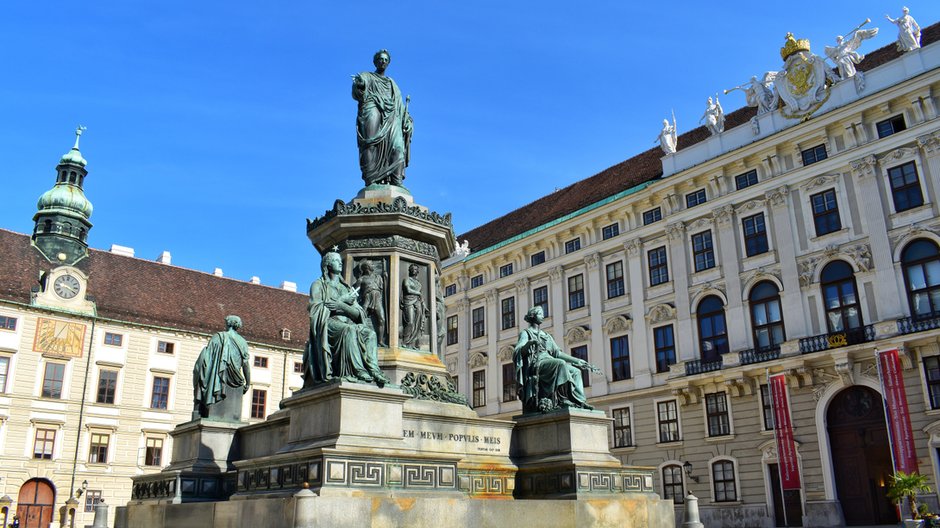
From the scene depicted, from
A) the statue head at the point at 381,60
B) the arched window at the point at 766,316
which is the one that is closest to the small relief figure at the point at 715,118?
the arched window at the point at 766,316

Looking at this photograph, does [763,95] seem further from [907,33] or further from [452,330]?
[452,330]

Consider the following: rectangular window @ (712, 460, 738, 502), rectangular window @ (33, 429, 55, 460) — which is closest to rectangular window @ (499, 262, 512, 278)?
rectangular window @ (712, 460, 738, 502)

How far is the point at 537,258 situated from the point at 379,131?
2924 centimetres

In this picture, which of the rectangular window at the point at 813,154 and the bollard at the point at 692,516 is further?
the rectangular window at the point at 813,154

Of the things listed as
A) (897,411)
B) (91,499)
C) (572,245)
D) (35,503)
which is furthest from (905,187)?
(35,503)

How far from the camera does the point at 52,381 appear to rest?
43.1 m

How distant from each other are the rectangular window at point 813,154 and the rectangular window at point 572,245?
12.3m

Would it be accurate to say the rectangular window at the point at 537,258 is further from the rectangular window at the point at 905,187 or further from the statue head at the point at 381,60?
the statue head at the point at 381,60

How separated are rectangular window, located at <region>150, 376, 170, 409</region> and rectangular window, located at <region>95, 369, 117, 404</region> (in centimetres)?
233

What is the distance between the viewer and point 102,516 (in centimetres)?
1703

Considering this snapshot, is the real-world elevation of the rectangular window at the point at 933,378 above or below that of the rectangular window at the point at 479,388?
below

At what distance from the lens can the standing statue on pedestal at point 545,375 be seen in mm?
12125

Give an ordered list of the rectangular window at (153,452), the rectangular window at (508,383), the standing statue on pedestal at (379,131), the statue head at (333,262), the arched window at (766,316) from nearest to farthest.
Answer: the statue head at (333,262), the standing statue on pedestal at (379,131), the arched window at (766,316), the rectangular window at (508,383), the rectangular window at (153,452)

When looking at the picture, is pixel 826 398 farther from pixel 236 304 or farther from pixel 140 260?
pixel 140 260
